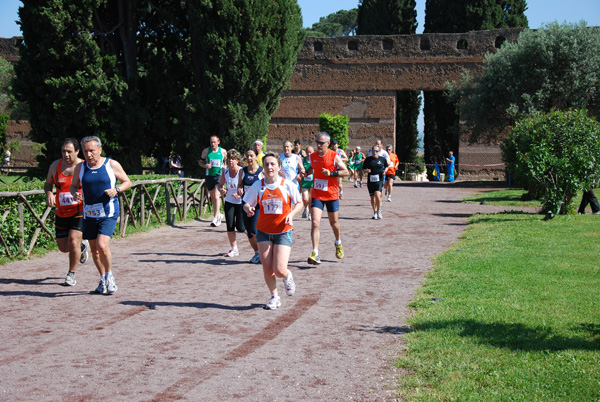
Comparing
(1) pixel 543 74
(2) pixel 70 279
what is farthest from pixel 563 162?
(1) pixel 543 74

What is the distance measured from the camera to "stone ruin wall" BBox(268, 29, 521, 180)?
125 ft

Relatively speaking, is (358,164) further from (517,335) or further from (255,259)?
(517,335)

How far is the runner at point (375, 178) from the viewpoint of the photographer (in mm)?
17281

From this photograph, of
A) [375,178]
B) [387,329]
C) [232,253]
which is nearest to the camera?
[387,329]

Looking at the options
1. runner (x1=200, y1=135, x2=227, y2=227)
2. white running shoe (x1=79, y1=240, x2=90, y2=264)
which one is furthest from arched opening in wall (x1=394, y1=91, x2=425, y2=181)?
white running shoe (x1=79, y1=240, x2=90, y2=264)

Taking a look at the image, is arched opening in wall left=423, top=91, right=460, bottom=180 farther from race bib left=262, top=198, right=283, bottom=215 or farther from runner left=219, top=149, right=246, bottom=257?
race bib left=262, top=198, right=283, bottom=215

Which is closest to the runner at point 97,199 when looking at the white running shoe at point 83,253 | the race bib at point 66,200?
the race bib at point 66,200

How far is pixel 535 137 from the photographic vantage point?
17641 mm

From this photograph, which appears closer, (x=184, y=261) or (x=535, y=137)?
(x=184, y=261)

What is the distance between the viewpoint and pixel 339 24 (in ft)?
397

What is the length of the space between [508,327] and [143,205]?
1042 cm

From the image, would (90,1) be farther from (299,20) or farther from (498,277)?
(498,277)

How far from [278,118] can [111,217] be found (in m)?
32.4

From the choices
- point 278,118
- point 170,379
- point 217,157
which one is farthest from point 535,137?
point 278,118
